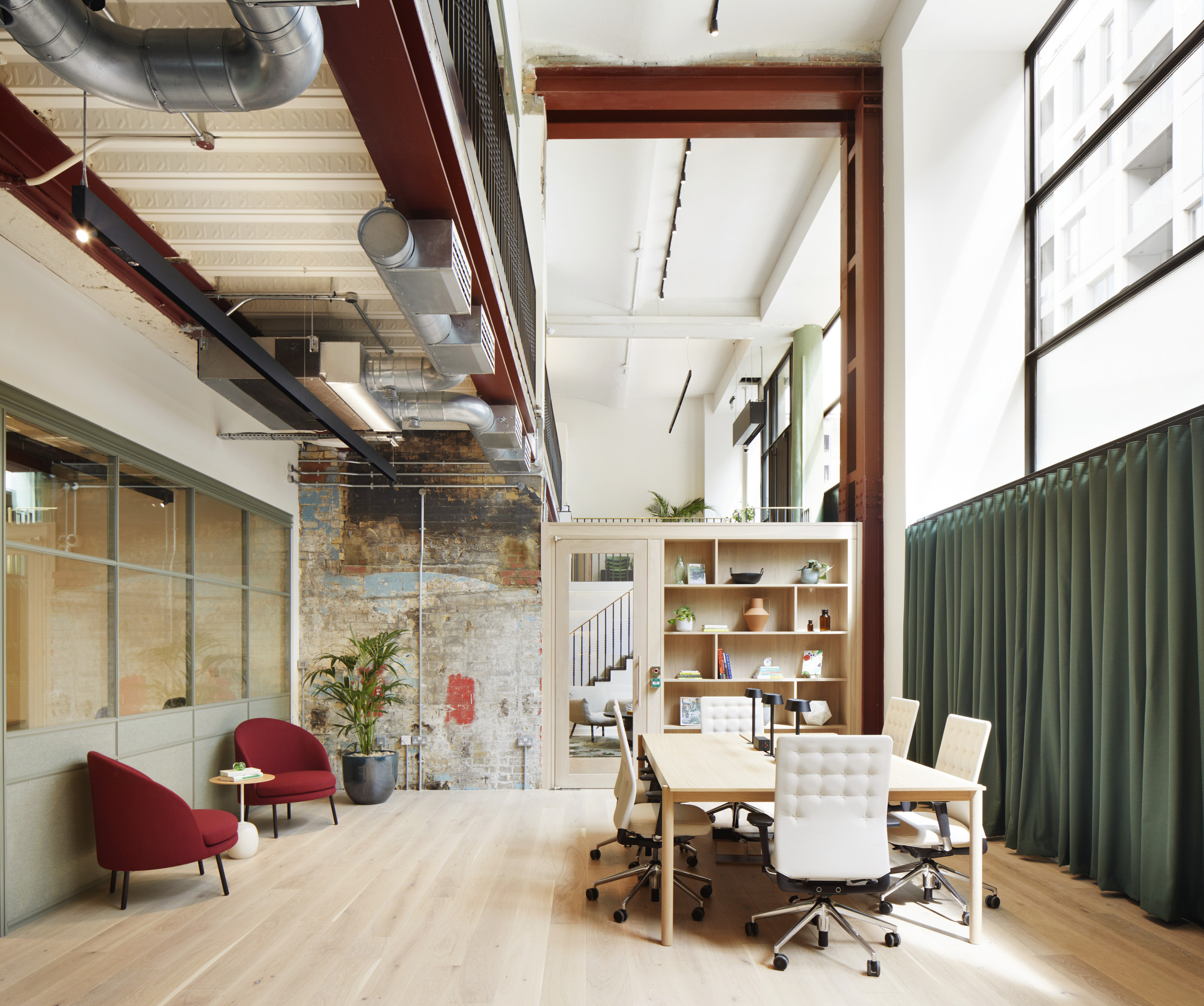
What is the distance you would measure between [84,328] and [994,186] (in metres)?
6.83

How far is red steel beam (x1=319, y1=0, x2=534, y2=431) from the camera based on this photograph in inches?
90.7

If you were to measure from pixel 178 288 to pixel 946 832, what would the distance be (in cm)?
414

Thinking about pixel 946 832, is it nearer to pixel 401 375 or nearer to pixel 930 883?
pixel 930 883

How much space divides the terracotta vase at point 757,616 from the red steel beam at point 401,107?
505 cm

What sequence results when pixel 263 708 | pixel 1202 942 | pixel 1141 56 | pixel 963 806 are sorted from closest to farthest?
pixel 1202 942 → pixel 963 806 → pixel 1141 56 → pixel 263 708

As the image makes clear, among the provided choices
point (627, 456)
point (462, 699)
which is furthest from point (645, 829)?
point (627, 456)

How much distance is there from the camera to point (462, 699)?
786 centimetres

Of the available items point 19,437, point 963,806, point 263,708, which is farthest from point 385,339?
point 963,806

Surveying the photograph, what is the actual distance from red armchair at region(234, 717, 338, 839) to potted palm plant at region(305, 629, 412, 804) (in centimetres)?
44

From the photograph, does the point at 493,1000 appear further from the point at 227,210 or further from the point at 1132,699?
the point at 227,210

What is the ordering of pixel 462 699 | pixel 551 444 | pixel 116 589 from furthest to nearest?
pixel 551 444, pixel 462 699, pixel 116 589

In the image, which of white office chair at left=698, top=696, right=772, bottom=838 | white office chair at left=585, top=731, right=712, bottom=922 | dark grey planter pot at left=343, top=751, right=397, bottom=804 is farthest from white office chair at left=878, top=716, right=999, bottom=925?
dark grey planter pot at left=343, top=751, right=397, bottom=804

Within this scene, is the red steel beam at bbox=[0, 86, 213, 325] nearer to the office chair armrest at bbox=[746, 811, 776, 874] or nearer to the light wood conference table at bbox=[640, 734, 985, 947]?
the light wood conference table at bbox=[640, 734, 985, 947]

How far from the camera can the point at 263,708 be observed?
23.7 feet
